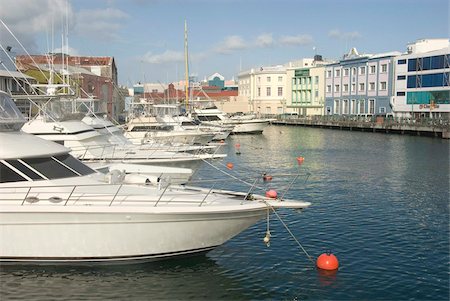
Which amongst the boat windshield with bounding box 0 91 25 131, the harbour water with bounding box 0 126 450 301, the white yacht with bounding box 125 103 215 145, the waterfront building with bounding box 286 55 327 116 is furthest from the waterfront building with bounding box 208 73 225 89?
the boat windshield with bounding box 0 91 25 131

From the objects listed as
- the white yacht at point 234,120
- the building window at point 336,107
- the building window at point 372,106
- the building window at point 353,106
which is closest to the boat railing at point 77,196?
the white yacht at point 234,120

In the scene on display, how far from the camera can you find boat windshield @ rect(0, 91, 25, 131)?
13328 mm

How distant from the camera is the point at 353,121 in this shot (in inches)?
2886

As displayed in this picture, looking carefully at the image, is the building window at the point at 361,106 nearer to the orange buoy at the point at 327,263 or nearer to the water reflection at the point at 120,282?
the orange buoy at the point at 327,263

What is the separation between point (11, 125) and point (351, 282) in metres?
9.88

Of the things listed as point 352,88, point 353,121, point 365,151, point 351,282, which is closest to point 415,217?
point 351,282

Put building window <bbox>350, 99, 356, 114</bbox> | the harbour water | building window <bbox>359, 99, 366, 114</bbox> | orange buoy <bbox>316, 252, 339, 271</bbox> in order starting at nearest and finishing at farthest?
the harbour water → orange buoy <bbox>316, 252, 339, 271</bbox> → building window <bbox>359, 99, 366, 114</bbox> → building window <bbox>350, 99, 356, 114</bbox>

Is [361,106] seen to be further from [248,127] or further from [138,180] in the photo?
[138,180]

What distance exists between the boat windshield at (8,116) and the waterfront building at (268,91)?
9530cm

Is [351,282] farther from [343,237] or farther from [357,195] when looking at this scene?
[357,195]

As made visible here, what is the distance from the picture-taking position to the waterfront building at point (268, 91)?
354 feet

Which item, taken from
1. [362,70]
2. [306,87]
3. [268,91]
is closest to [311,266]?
[362,70]

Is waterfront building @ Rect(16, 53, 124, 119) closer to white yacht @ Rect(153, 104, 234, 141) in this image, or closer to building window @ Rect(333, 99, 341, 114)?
white yacht @ Rect(153, 104, 234, 141)

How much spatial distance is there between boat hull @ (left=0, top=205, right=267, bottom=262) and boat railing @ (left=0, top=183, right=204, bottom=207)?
0.37m
